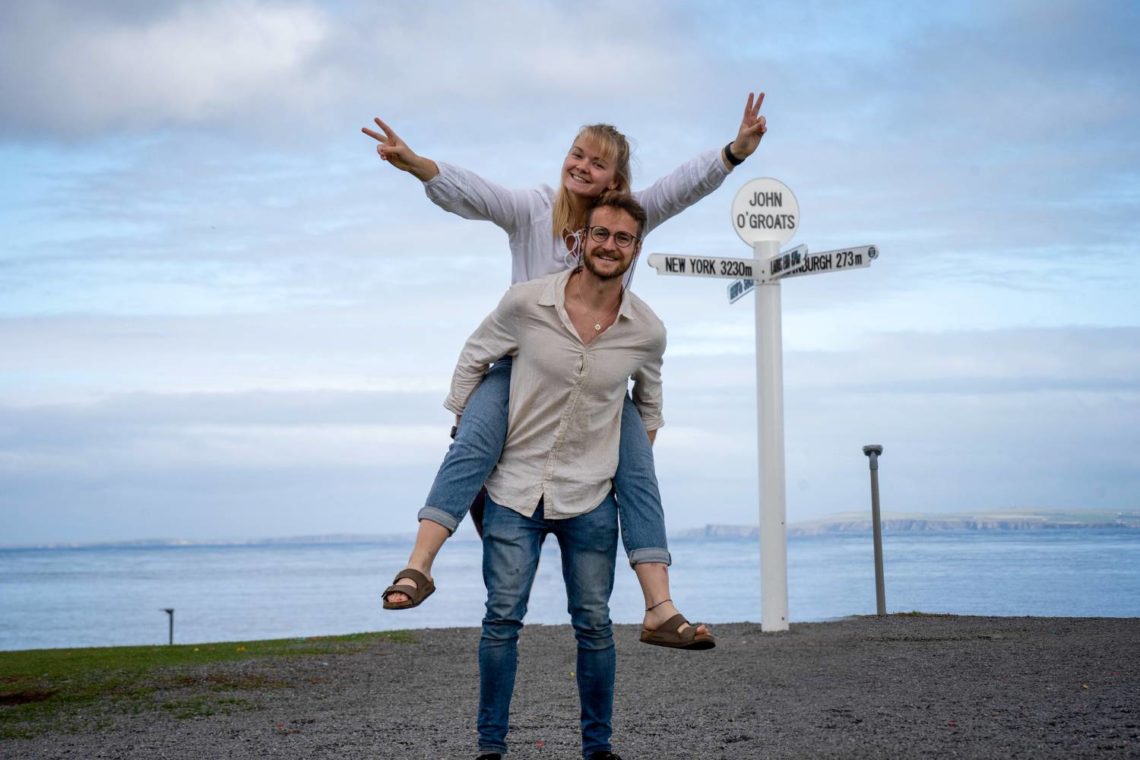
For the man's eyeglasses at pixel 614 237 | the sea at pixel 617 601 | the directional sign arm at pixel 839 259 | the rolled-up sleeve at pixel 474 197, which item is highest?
the directional sign arm at pixel 839 259

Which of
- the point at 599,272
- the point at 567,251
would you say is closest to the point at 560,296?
the point at 599,272

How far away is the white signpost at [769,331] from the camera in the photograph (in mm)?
10938

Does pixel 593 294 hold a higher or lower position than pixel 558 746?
higher

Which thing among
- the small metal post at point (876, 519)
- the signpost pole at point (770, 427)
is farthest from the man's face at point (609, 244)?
the small metal post at point (876, 519)

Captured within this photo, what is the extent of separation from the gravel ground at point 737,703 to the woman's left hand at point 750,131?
269cm

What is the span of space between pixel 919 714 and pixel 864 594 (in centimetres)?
2304

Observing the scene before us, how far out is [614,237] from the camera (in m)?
4.61

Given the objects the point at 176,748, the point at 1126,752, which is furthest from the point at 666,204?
the point at 176,748

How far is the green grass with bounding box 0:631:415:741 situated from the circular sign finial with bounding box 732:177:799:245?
517 centimetres

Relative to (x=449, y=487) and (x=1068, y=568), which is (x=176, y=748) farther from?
(x=1068, y=568)

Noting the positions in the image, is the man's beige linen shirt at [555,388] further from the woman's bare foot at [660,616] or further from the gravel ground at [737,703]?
the gravel ground at [737,703]

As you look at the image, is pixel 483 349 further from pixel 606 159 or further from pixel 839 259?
pixel 839 259

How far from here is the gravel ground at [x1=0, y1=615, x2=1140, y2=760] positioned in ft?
19.4

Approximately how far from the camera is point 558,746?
6.16m
